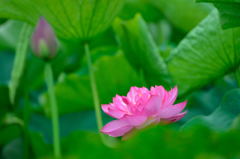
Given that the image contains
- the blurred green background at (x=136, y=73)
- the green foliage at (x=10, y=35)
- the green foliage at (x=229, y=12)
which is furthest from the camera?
the green foliage at (x=10, y=35)

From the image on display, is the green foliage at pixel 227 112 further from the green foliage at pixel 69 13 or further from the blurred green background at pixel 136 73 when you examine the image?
the green foliage at pixel 69 13

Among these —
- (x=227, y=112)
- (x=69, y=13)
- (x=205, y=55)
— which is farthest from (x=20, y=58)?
(x=227, y=112)

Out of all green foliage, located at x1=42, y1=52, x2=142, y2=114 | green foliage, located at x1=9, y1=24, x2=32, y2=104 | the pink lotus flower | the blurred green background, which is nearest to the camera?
the blurred green background

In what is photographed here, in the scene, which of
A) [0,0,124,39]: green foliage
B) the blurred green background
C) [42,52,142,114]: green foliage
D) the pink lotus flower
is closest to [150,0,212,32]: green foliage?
the blurred green background

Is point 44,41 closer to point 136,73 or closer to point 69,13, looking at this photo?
point 69,13

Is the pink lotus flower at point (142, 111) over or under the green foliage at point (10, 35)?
under

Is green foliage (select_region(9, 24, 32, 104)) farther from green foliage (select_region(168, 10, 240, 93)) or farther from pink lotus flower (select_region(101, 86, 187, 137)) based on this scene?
pink lotus flower (select_region(101, 86, 187, 137))

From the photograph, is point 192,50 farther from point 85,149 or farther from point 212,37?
point 85,149

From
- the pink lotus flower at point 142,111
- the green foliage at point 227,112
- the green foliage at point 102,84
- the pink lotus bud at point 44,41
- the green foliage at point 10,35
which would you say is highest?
the pink lotus bud at point 44,41

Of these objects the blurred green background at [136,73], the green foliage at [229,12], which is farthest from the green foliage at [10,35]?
the green foliage at [229,12]
